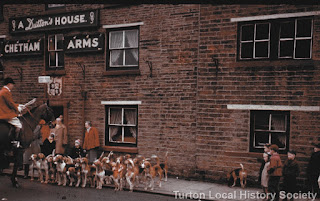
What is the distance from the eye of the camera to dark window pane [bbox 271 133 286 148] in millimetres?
10023

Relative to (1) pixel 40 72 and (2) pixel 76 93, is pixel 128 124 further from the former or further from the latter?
(1) pixel 40 72

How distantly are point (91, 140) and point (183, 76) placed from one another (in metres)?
4.65

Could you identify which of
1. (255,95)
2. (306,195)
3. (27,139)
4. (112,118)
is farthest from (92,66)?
(306,195)

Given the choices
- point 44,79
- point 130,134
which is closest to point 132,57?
point 130,134

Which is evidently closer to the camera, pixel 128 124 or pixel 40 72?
pixel 128 124

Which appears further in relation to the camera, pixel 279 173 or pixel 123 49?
pixel 123 49

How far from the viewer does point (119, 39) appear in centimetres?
1298

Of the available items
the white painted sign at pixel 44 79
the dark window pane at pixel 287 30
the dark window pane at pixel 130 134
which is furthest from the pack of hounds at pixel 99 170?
the dark window pane at pixel 287 30

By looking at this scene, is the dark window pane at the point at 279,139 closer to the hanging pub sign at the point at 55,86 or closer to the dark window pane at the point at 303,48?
the dark window pane at the point at 303,48

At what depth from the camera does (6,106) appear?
896 cm

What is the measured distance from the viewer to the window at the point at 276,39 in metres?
9.75

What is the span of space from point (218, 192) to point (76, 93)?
7792mm

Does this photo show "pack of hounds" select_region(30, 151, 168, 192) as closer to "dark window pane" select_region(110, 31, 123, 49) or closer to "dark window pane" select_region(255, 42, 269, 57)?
"dark window pane" select_region(255, 42, 269, 57)

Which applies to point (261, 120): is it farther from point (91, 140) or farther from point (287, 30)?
point (91, 140)
